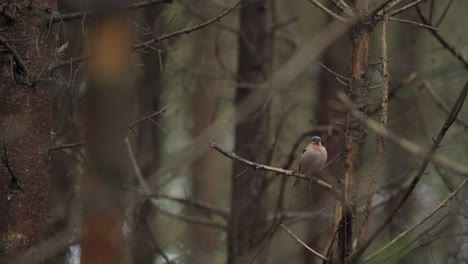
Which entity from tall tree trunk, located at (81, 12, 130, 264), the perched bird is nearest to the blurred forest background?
tall tree trunk, located at (81, 12, 130, 264)

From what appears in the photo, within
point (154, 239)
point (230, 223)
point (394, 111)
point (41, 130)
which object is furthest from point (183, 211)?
point (394, 111)

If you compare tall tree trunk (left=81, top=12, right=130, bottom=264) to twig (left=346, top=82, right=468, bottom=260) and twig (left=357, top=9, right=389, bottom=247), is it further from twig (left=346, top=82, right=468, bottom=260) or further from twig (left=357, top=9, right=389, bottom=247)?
twig (left=357, top=9, right=389, bottom=247)

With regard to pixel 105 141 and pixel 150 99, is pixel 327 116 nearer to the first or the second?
pixel 150 99

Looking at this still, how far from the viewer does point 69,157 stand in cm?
872

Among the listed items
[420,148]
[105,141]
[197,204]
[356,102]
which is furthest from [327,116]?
[105,141]

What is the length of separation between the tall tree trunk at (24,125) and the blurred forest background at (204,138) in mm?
11

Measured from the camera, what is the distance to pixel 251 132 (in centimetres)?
953

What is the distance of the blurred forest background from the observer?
7.48 ft

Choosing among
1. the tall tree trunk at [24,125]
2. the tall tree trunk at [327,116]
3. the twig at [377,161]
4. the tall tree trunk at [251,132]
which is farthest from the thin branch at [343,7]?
the tall tree trunk at [327,116]

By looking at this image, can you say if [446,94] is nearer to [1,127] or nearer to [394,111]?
[394,111]

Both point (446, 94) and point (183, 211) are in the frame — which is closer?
point (183, 211)

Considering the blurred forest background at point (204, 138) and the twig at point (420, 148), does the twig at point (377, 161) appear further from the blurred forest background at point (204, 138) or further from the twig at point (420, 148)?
the twig at point (420, 148)

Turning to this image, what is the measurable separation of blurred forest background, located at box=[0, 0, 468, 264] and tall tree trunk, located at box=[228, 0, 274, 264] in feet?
0.07

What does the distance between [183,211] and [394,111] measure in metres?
4.76
